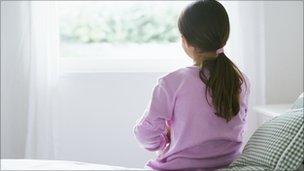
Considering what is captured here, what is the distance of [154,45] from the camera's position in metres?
2.51

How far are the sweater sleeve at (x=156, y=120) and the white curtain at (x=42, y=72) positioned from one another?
1.08 metres

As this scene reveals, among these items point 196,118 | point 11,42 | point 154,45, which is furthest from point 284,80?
point 11,42

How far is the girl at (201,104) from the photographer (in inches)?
49.9

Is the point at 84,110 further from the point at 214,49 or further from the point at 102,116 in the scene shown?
the point at 214,49

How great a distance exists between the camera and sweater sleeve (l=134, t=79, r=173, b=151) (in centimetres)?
129

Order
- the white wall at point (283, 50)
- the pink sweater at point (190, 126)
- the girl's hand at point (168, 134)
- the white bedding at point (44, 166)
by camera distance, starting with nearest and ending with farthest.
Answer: the white bedding at point (44, 166)
the pink sweater at point (190, 126)
the girl's hand at point (168, 134)
the white wall at point (283, 50)

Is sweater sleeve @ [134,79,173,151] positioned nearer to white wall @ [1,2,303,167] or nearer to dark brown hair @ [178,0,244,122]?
dark brown hair @ [178,0,244,122]

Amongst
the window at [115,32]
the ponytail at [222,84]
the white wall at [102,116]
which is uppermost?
the window at [115,32]

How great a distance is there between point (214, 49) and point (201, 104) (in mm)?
179

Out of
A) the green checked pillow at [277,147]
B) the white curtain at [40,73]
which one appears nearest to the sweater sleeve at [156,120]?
the green checked pillow at [277,147]

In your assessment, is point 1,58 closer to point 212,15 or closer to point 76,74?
point 76,74

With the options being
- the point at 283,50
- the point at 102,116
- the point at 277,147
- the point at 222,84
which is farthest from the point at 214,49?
the point at 102,116

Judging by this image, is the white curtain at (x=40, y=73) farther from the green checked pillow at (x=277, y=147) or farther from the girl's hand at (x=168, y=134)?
the green checked pillow at (x=277, y=147)

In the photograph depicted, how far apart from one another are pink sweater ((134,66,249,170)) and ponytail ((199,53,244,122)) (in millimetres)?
20
